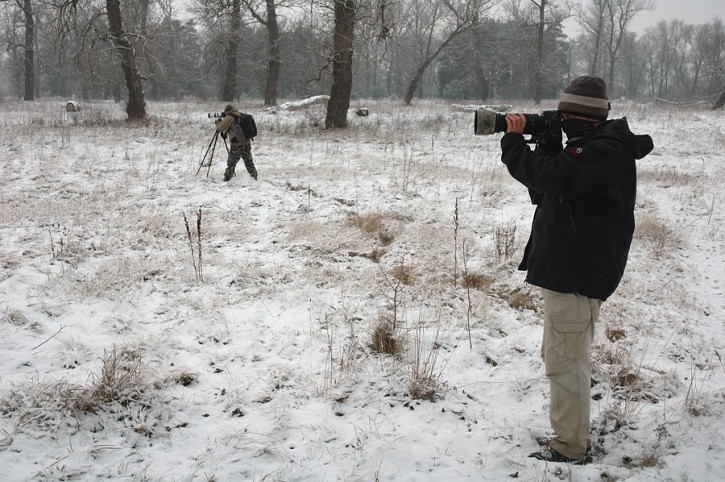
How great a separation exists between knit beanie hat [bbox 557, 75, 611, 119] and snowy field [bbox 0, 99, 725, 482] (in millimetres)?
1973

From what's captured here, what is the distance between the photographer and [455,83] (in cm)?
4644

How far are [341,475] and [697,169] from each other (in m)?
11.2

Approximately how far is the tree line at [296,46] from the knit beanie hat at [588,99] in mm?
12196

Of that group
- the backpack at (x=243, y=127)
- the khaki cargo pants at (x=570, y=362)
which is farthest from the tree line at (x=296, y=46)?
the khaki cargo pants at (x=570, y=362)

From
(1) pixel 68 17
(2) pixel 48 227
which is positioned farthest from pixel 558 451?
(1) pixel 68 17

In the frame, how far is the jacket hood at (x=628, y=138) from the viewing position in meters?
2.29

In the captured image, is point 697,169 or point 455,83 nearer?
point 697,169

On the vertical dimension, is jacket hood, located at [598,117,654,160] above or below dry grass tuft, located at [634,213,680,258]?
above

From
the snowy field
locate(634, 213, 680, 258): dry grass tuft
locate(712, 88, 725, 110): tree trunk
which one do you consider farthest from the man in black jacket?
locate(712, 88, 725, 110): tree trunk

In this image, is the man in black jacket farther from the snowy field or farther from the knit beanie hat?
the snowy field

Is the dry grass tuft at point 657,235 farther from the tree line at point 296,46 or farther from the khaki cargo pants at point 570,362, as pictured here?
the tree line at point 296,46

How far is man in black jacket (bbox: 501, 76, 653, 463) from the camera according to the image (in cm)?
229

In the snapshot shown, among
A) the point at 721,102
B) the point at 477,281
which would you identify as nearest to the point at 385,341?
the point at 477,281

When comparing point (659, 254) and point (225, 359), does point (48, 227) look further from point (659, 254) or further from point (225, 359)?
point (659, 254)
